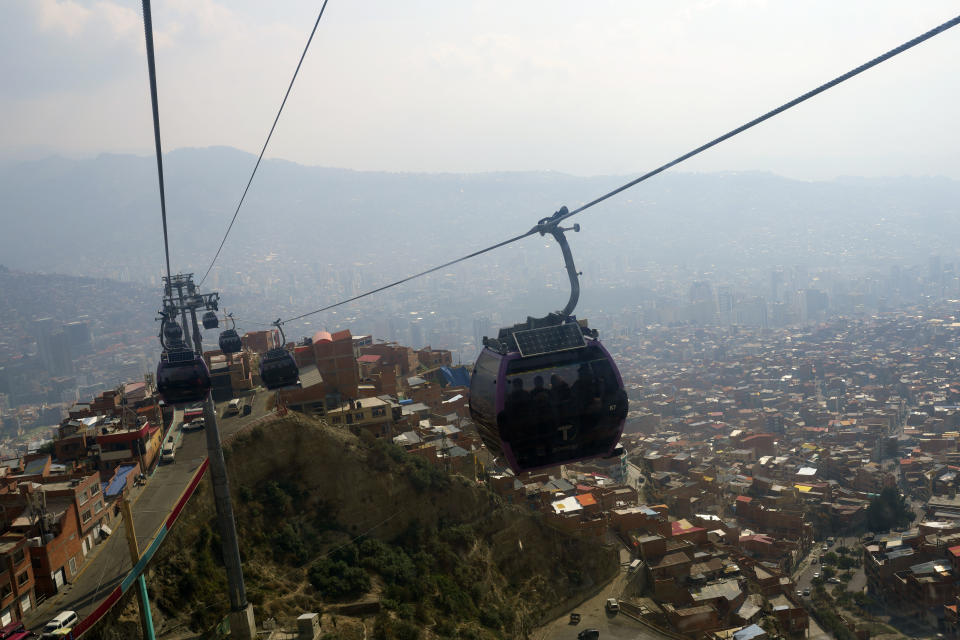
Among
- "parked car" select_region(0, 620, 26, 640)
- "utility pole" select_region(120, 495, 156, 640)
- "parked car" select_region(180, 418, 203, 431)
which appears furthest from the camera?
"parked car" select_region(180, 418, 203, 431)

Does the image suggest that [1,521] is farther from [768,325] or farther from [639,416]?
[768,325]

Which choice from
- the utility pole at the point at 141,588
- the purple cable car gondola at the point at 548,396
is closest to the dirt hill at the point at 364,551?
the utility pole at the point at 141,588

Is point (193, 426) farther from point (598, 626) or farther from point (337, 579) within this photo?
point (598, 626)

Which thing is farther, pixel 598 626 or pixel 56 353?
pixel 56 353

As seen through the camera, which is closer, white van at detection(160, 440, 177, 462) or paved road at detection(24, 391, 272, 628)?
paved road at detection(24, 391, 272, 628)

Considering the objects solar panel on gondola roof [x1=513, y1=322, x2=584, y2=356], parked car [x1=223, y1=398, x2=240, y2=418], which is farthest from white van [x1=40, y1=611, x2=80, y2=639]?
solar panel on gondola roof [x1=513, y1=322, x2=584, y2=356]

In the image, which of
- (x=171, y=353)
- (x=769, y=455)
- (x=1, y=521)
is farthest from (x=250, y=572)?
(x=769, y=455)

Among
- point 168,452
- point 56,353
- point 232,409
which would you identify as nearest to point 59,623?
point 168,452

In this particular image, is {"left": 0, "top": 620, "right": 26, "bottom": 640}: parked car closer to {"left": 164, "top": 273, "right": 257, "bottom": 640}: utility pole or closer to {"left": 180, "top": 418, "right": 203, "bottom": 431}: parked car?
{"left": 164, "top": 273, "right": 257, "bottom": 640}: utility pole
